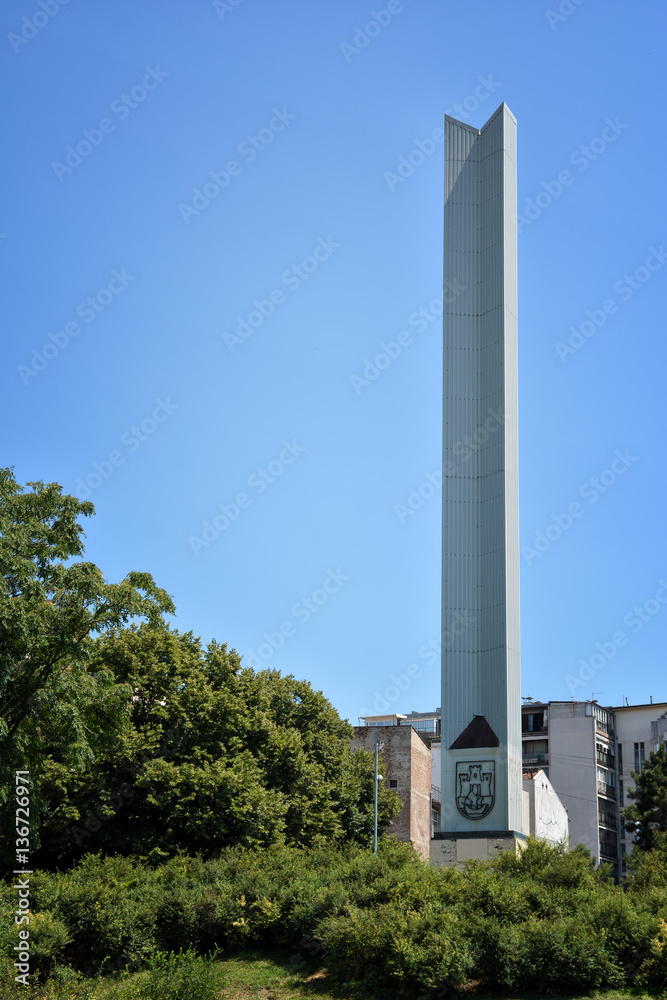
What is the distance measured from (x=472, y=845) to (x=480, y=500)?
11679 mm

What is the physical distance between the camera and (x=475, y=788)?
3003 cm

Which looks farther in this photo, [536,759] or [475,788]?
[536,759]

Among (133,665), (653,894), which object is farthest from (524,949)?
(133,665)

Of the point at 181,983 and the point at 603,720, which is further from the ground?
the point at 603,720

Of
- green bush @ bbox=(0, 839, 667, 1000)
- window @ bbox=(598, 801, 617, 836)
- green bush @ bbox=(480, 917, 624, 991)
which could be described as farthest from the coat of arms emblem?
window @ bbox=(598, 801, 617, 836)

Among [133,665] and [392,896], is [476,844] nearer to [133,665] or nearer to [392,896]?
[392,896]

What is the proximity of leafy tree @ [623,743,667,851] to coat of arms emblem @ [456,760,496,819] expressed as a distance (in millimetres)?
23785

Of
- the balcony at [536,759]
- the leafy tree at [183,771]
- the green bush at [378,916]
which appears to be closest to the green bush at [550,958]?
the green bush at [378,916]

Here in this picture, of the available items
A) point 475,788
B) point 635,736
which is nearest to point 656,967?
point 475,788

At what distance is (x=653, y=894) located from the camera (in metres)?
20.0

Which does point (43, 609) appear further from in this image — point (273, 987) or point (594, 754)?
point (594, 754)

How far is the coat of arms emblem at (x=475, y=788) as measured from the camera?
97.5 feet

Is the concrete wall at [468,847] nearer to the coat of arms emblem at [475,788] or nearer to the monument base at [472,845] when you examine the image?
the monument base at [472,845]

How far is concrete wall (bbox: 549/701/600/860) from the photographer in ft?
227
